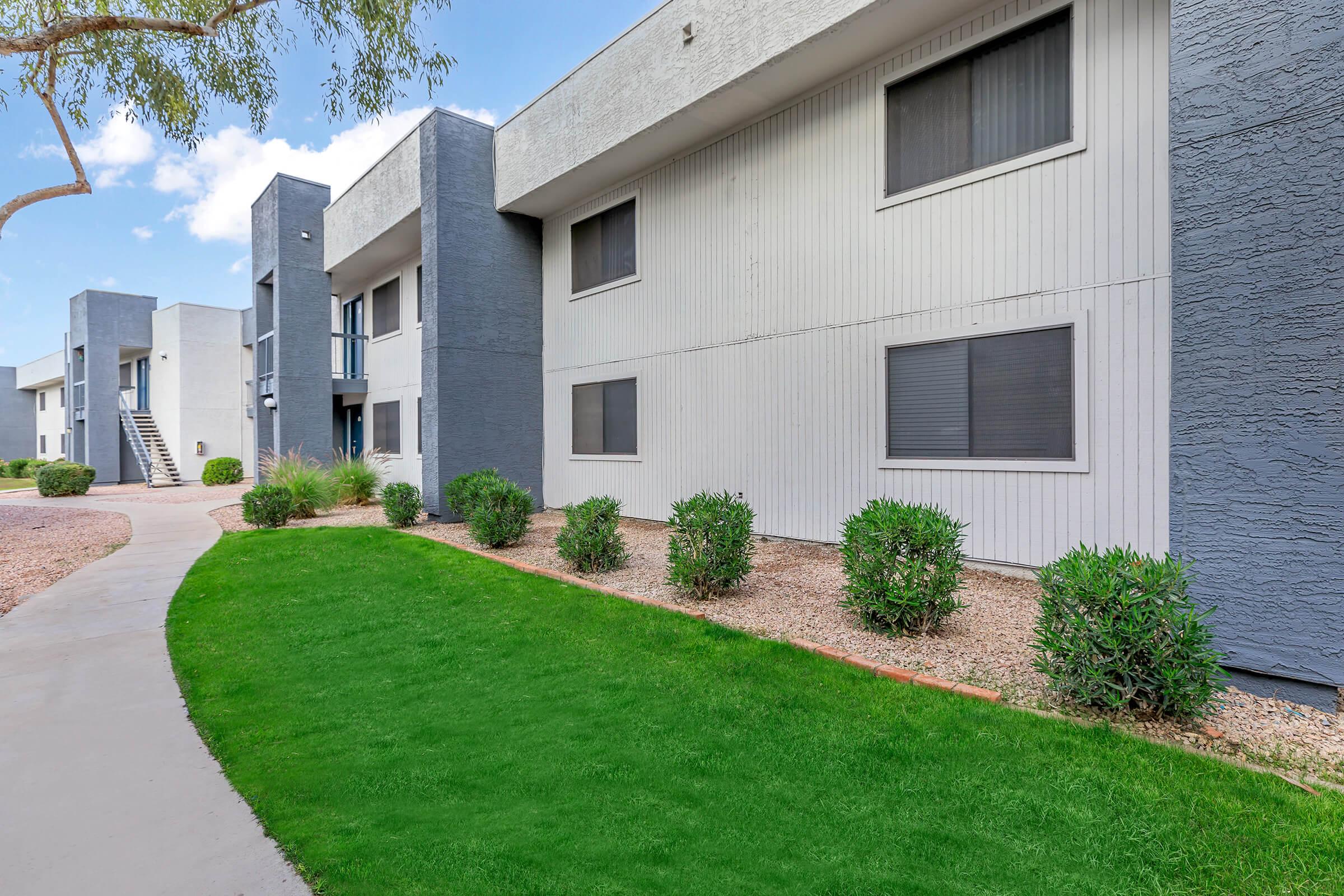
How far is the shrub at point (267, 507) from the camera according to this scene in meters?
12.1

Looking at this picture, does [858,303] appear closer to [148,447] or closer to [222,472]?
[222,472]

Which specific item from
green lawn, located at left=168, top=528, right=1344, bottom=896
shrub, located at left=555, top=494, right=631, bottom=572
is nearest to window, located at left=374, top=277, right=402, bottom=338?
→ shrub, located at left=555, top=494, right=631, bottom=572

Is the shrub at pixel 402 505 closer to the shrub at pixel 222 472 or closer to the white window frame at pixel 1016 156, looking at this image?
the white window frame at pixel 1016 156

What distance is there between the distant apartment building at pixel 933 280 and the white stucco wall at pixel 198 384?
15.7 metres

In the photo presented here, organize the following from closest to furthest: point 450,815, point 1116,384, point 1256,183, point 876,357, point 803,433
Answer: point 450,815 < point 1256,183 < point 1116,384 < point 876,357 < point 803,433

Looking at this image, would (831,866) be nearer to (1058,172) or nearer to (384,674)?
(384,674)

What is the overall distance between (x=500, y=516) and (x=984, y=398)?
6.25 meters

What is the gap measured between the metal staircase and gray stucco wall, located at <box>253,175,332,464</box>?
35.1ft

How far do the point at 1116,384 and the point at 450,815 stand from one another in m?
6.39

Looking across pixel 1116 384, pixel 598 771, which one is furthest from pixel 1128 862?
pixel 1116 384

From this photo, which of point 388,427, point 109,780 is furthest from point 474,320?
point 109,780

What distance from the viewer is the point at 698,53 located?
8844mm

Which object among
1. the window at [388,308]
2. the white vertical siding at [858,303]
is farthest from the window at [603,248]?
the window at [388,308]

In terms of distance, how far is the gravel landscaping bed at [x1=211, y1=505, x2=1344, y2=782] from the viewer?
3.44 meters
